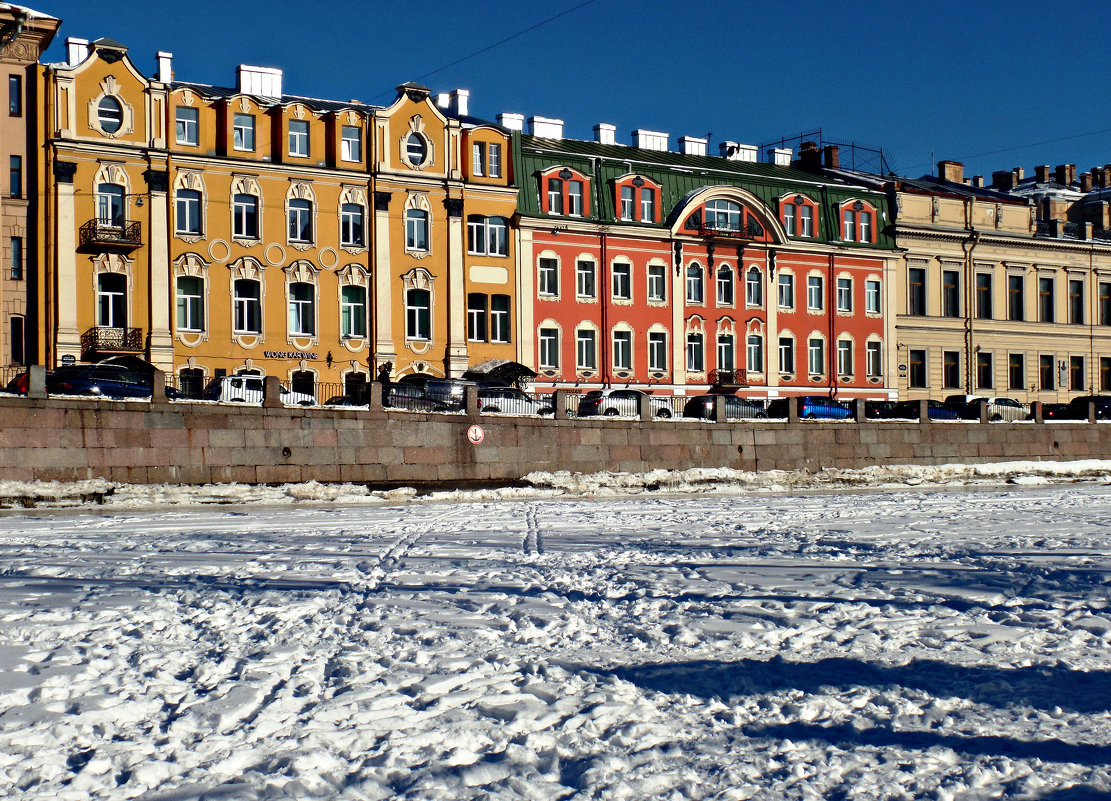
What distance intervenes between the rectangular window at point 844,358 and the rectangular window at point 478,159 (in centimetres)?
1649

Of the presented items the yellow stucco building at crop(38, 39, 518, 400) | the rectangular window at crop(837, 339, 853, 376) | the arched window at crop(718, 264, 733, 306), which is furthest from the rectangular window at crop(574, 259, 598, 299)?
the rectangular window at crop(837, 339, 853, 376)

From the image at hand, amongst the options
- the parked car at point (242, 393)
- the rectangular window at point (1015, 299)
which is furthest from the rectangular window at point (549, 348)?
the rectangular window at point (1015, 299)

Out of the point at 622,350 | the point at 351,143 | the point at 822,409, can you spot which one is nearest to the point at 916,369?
the point at 622,350

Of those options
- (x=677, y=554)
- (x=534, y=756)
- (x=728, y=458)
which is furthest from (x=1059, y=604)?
(x=728, y=458)

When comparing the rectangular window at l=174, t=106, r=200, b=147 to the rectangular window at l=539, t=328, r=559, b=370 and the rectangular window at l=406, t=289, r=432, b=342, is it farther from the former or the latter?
the rectangular window at l=539, t=328, r=559, b=370

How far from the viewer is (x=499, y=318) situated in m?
43.7

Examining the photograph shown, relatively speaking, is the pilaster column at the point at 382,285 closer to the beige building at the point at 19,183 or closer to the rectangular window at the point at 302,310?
the rectangular window at the point at 302,310

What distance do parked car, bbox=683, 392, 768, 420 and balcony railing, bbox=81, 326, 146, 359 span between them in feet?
54.7

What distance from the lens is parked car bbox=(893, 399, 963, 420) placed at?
132ft

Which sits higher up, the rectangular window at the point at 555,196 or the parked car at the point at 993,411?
the rectangular window at the point at 555,196

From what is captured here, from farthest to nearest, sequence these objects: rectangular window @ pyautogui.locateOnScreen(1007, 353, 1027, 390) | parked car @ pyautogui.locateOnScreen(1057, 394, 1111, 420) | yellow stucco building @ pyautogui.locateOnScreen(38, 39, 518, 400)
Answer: rectangular window @ pyautogui.locateOnScreen(1007, 353, 1027, 390) → parked car @ pyautogui.locateOnScreen(1057, 394, 1111, 420) → yellow stucco building @ pyautogui.locateOnScreen(38, 39, 518, 400)

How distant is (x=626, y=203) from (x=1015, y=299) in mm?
19085

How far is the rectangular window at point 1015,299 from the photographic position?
2114 inches

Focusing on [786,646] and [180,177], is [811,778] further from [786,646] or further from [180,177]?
[180,177]
